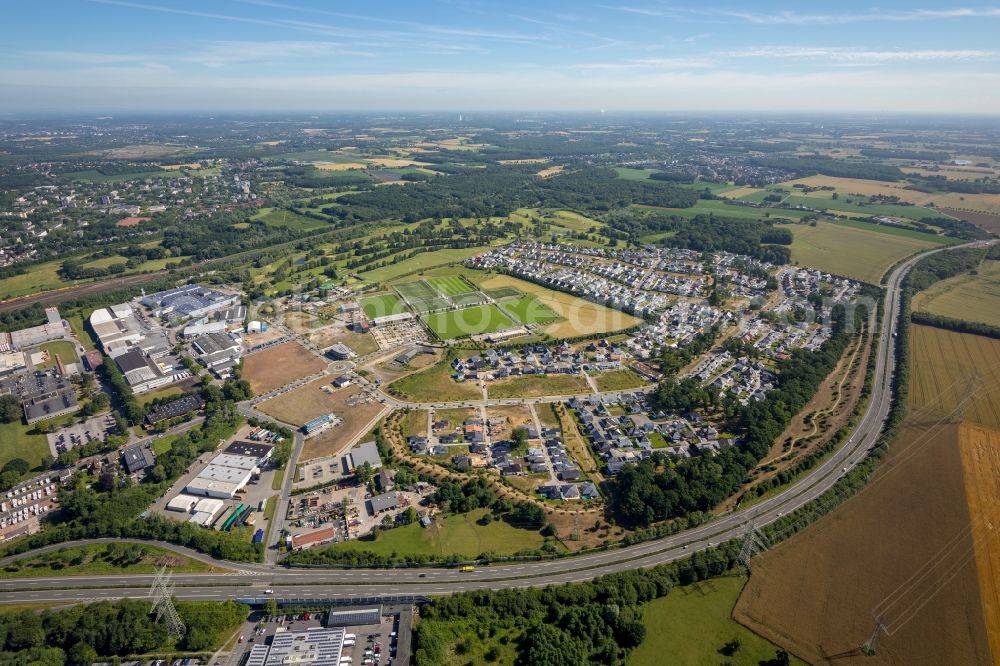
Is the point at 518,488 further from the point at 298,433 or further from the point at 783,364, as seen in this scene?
the point at 783,364

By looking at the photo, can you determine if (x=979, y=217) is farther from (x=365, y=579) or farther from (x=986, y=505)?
(x=365, y=579)

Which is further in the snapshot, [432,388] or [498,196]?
[498,196]

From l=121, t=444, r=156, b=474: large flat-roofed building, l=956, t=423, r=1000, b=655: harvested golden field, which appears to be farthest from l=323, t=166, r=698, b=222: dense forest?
l=956, t=423, r=1000, b=655: harvested golden field

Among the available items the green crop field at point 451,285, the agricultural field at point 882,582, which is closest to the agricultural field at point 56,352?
the green crop field at point 451,285

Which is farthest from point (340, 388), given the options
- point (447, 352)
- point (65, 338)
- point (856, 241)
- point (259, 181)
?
point (259, 181)

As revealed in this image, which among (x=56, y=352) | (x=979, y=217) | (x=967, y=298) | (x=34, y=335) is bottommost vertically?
(x=56, y=352)

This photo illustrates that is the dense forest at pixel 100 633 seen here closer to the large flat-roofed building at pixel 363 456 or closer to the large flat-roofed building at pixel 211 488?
the large flat-roofed building at pixel 211 488

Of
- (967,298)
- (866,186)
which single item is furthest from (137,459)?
(866,186)
